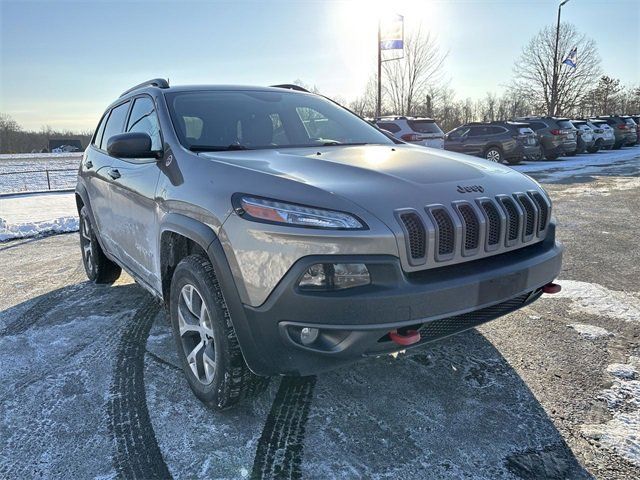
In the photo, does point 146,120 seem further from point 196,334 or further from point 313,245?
point 313,245

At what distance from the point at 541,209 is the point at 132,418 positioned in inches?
95.0

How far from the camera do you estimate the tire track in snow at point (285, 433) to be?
6.95 feet

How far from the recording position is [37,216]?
947 centimetres

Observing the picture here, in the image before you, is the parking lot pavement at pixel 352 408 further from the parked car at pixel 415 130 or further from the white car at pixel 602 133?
the white car at pixel 602 133

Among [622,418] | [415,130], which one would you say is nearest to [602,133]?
[415,130]

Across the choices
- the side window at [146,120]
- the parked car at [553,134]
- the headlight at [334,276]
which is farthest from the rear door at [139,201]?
the parked car at [553,134]

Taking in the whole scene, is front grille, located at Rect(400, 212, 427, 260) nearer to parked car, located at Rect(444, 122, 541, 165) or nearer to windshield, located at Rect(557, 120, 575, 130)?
parked car, located at Rect(444, 122, 541, 165)

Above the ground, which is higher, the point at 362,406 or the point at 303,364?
the point at 303,364

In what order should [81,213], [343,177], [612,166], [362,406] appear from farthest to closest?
[612,166]
[81,213]
[362,406]
[343,177]

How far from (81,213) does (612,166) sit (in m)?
16.5

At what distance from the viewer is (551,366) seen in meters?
2.93

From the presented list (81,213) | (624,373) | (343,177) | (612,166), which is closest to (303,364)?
(343,177)

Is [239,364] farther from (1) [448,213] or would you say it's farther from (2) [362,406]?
(1) [448,213]

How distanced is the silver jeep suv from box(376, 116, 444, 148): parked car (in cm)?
1157
